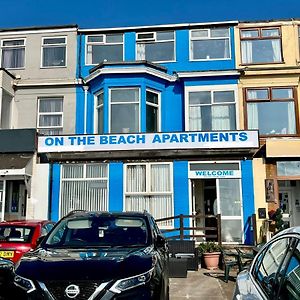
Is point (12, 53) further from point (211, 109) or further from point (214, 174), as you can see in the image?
point (214, 174)

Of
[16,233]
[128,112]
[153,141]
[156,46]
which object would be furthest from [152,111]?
[16,233]

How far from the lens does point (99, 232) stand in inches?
255

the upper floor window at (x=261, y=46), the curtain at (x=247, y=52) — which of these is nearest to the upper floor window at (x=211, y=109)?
the curtain at (x=247, y=52)

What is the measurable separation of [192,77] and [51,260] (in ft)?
44.1

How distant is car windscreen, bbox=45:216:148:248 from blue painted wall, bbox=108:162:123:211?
30.6 feet

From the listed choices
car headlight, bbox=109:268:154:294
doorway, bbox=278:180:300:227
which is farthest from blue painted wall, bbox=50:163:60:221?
car headlight, bbox=109:268:154:294

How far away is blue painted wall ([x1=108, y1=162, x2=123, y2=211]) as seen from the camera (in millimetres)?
16156

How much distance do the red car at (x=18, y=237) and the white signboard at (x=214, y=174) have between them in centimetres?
741

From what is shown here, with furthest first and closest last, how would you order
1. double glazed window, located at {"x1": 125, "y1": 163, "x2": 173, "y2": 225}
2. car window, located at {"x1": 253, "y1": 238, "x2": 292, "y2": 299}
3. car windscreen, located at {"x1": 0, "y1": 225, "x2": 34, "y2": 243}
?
1. double glazed window, located at {"x1": 125, "y1": 163, "x2": 173, "y2": 225}
2. car windscreen, located at {"x1": 0, "y1": 225, "x2": 34, "y2": 243}
3. car window, located at {"x1": 253, "y1": 238, "x2": 292, "y2": 299}

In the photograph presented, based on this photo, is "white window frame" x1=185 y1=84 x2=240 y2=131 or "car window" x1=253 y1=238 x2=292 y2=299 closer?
"car window" x1=253 y1=238 x2=292 y2=299

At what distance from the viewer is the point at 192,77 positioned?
57.9 ft

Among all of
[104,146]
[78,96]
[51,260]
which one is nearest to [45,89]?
[78,96]

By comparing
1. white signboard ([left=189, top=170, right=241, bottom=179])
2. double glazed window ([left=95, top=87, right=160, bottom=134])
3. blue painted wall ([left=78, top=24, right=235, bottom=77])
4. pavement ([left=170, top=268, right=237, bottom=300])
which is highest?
blue painted wall ([left=78, top=24, right=235, bottom=77])

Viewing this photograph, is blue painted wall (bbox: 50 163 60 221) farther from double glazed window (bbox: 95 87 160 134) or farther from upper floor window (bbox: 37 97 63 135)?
double glazed window (bbox: 95 87 160 134)
